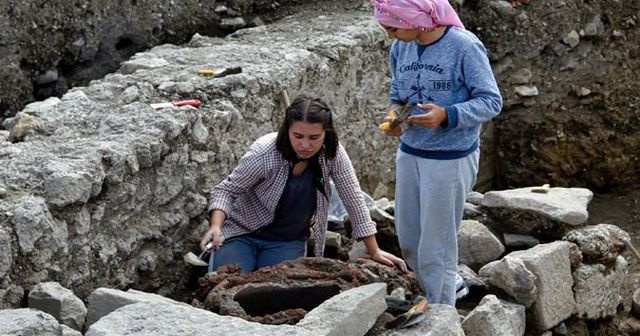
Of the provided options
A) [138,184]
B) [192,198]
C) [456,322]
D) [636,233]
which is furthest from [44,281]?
[636,233]

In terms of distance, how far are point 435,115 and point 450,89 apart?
0.63ft

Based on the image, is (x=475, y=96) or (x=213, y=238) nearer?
(x=475, y=96)

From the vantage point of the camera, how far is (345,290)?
459 cm

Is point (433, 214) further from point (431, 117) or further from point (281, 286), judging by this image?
point (281, 286)

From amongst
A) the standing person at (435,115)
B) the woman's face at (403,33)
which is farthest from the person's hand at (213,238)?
the woman's face at (403,33)

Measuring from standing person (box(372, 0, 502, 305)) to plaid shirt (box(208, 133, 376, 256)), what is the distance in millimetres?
385

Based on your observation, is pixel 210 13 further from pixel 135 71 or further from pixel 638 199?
pixel 638 199

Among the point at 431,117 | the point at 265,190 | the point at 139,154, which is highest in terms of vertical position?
the point at 431,117

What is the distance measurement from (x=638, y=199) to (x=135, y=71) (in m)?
4.54

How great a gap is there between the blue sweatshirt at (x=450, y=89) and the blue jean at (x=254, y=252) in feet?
3.01

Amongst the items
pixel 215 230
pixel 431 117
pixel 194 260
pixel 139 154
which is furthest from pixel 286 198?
pixel 431 117

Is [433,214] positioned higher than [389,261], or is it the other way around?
[433,214]

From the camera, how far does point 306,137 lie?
5039 millimetres

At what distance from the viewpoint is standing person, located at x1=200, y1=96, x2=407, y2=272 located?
5.09 metres
